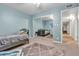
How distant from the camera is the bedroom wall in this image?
2047mm

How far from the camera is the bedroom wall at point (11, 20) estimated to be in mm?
2047

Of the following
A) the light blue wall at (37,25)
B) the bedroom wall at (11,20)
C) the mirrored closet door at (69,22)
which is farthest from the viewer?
the mirrored closet door at (69,22)

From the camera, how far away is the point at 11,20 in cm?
220

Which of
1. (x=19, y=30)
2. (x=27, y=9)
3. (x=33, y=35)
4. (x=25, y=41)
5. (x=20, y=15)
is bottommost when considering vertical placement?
(x=25, y=41)

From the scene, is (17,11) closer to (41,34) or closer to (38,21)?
(38,21)

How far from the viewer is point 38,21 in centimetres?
269

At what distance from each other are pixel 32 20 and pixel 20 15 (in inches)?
16.0

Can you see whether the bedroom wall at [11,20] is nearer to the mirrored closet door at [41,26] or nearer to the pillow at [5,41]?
the pillow at [5,41]

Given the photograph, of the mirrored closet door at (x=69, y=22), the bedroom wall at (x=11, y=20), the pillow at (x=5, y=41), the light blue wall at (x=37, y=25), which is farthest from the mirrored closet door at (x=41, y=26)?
the mirrored closet door at (x=69, y=22)

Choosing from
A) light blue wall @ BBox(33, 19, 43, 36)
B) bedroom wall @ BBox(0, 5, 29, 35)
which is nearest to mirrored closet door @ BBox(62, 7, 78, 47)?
light blue wall @ BBox(33, 19, 43, 36)

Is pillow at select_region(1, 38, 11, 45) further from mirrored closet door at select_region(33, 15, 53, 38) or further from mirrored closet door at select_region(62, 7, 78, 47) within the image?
mirrored closet door at select_region(62, 7, 78, 47)

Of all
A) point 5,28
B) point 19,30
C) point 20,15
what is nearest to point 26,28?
point 19,30

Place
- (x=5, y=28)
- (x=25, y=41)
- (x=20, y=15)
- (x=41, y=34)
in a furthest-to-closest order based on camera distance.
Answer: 1. (x=41, y=34)
2. (x=25, y=41)
3. (x=20, y=15)
4. (x=5, y=28)

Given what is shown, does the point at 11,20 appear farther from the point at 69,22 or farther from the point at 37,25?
the point at 69,22
